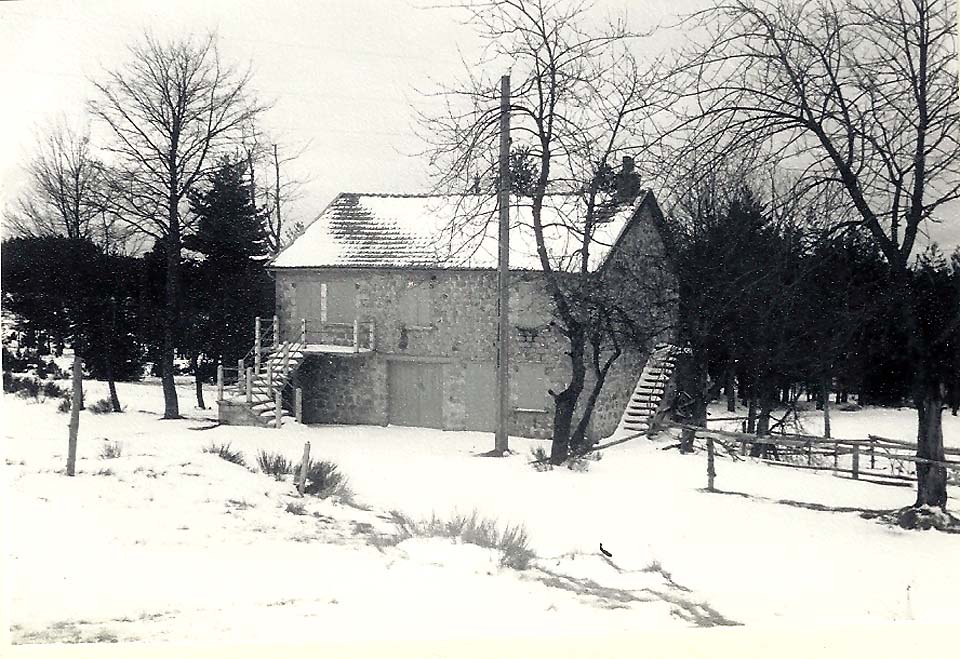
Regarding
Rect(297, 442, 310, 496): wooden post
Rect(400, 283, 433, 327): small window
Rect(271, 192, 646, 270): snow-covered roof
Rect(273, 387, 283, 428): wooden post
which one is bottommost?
Rect(297, 442, 310, 496): wooden post

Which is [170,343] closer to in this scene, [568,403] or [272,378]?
[272,378]

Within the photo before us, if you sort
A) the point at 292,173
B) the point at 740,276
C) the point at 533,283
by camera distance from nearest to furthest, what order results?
the point at 292,173 < the point at 740,276 < the point at 533,283

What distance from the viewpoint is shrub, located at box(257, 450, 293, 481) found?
145 inches

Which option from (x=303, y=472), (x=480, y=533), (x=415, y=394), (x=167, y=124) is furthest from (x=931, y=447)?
(x=167, y=124)

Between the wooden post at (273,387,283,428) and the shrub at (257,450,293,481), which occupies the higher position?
the wooden post at (273,387,283,428)

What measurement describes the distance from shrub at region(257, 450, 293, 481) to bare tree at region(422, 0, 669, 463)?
1418 millimetres

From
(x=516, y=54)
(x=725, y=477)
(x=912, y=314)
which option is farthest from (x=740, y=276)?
(x=516, y=54)

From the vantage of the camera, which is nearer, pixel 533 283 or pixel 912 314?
pixel 912 314

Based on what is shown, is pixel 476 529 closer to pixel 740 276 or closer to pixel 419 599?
pixel 419 599

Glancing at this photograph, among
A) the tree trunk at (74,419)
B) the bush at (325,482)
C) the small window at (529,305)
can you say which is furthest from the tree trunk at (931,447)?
the tree trunk at (74,419)

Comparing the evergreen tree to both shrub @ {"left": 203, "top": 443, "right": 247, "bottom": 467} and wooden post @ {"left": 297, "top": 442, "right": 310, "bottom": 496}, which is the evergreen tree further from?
wooden post @ {"left": 297, "top": 442, "right": 310, "bottom": 496}

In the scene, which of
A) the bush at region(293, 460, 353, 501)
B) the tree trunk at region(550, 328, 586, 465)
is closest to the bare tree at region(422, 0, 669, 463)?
the tree trunk at region(550, 328, 586, 465)

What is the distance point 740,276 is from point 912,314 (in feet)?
2.87

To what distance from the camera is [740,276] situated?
3.96m
